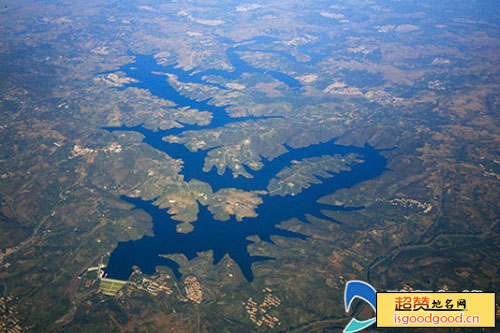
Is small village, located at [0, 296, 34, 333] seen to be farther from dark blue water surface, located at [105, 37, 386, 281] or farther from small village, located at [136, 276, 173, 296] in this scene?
small village, located at [136, 276, 173, 296]

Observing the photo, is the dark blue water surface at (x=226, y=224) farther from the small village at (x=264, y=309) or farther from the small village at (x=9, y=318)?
the small village at (x=9, y=318)

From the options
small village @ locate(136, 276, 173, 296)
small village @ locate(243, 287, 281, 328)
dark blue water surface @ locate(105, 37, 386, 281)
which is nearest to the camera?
small village @ locate(243, 287, 281, 328)

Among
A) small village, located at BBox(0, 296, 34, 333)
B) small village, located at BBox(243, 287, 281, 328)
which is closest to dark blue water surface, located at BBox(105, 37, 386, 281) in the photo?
small village, located at BBox(243, 287, 281, 328)

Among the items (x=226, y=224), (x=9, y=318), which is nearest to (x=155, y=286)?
(x=226, y=224)

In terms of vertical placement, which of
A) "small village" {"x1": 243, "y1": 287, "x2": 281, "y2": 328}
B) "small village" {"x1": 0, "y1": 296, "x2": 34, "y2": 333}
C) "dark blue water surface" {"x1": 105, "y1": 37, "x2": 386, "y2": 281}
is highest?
"small village" {"x1": 0, "y1": 296, "x2": 34, "y2": 333}

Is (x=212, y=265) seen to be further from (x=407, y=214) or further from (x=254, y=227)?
(x=407, y=214)

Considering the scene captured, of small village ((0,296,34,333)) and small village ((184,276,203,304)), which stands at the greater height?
small village ((0,296,34,333))

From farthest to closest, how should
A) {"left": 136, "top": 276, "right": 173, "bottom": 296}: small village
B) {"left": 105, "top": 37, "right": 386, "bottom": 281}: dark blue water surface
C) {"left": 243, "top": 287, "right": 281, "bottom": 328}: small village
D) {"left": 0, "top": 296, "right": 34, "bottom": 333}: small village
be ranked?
{"left": 105, "top": 37, "right": 386, "bottom": 281}: dark blue water surface → {"left": 136, "top": 276, "right": 173, "bottom": 296}: small village → {"left": 243, "top": 287, "right": 281, "bottom": 328}: small village → {"left": 0, "top": 296, "right": 34, "bottom": 333}: small village

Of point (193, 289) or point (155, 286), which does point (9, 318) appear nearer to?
point (155, 286)

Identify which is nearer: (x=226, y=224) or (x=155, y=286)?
(x=155, y=286)
